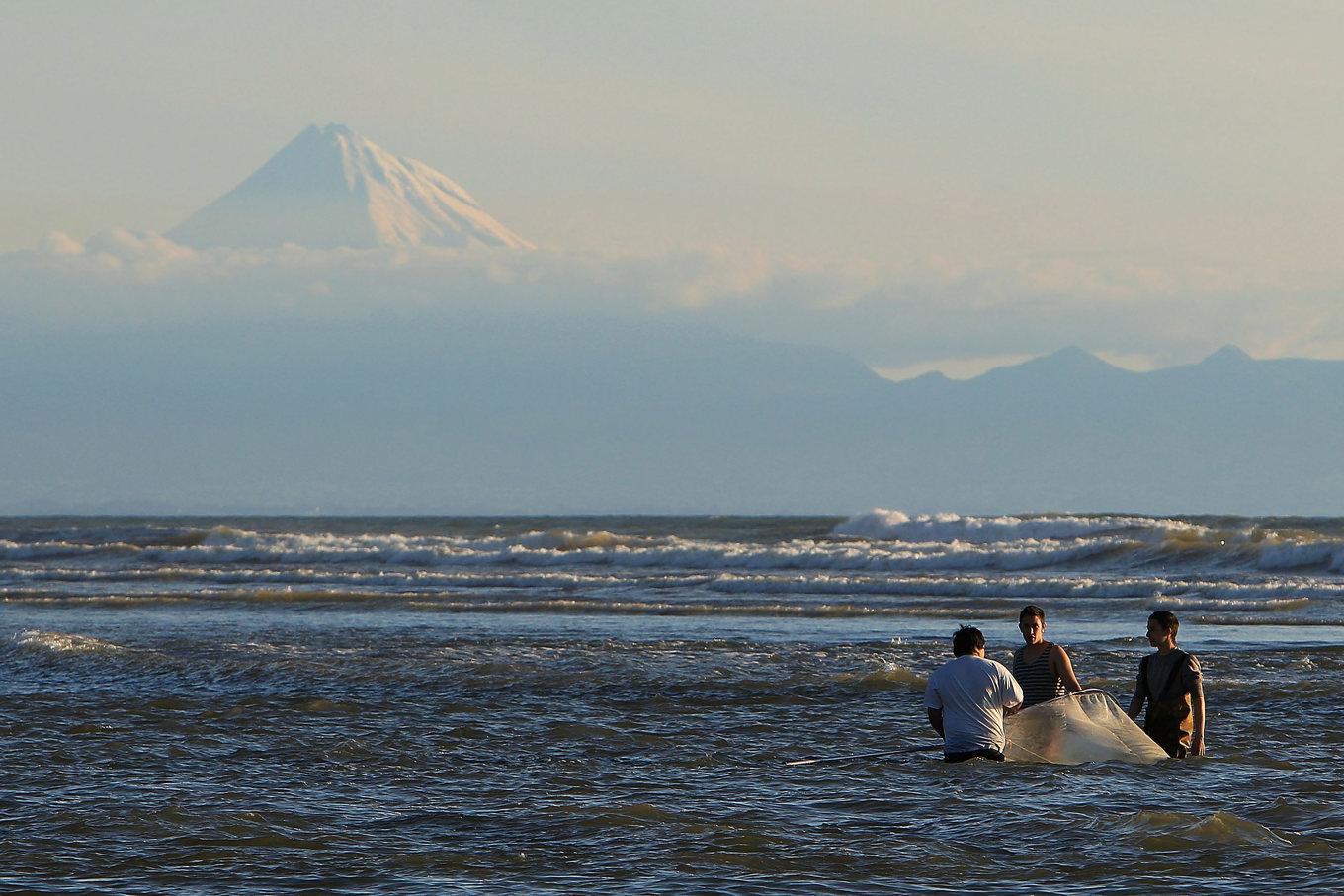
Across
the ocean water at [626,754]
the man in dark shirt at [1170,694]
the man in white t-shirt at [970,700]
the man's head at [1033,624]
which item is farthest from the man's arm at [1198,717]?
the man in white t-shirt at [970,700]

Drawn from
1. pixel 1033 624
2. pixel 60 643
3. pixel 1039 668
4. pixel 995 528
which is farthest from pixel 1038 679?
pixel 995 528

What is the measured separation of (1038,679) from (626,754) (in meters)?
3.16

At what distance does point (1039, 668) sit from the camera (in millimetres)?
11016

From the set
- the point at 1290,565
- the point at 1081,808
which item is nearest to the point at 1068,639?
the point at 1081,808

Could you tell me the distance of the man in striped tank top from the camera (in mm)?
10938

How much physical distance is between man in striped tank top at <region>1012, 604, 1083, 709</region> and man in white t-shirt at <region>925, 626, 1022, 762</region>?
34 cm

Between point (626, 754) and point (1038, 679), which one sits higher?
point (1038, 679)

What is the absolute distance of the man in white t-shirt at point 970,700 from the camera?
1048cm

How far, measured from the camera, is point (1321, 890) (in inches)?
305

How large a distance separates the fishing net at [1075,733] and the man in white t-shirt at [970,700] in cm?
17

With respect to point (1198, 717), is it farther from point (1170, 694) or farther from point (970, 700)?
point (970, 700)

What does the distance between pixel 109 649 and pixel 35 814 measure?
999 centimetres

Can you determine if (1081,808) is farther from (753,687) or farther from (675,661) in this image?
(675,661)

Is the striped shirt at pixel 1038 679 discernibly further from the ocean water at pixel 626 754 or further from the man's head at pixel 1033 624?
the ocean water at pixel 626 754
